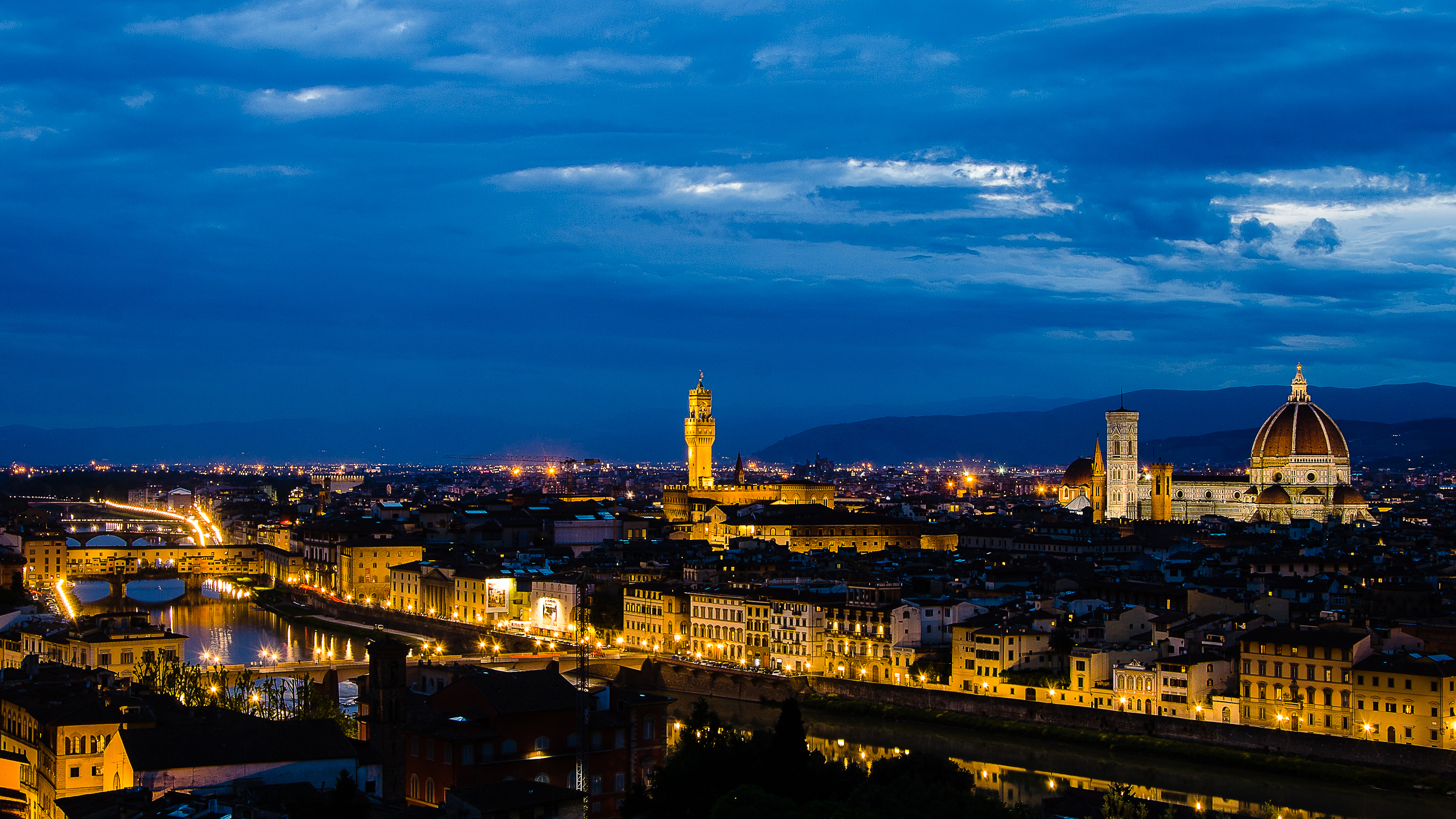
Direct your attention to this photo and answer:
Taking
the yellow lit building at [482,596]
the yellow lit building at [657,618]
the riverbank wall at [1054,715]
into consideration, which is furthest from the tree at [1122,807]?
the yellow lit building at [482,596]

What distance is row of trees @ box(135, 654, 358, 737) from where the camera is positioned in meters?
25.0

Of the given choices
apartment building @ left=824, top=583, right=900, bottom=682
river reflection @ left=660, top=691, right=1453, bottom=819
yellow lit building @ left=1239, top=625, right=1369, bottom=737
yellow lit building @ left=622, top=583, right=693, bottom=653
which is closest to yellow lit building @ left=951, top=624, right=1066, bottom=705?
river reflection @ left=660, top=691, right=1453, bottom=819

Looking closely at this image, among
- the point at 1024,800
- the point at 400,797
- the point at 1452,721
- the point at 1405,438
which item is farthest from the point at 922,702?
the point at 1405,438

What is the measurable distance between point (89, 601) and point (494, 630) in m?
16.5

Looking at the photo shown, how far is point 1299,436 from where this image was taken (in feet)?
230

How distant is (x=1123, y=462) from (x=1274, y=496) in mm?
6810

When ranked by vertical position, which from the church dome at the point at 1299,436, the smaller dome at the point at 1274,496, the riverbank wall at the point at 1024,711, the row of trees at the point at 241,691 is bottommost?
the riverbank wall at the point at 1024,711

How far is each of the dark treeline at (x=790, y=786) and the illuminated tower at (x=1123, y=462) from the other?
5318cm

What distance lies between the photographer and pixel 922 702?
29.9m

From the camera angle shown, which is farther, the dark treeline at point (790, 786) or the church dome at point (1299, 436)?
the church dome at point (1299, 436)

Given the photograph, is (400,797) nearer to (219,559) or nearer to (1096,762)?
(1096,762)

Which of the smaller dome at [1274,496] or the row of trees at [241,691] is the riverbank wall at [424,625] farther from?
the smaller dome at [1274,496]

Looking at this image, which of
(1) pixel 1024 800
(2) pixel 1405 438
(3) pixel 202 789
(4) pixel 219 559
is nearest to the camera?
(3) pixel 202 789

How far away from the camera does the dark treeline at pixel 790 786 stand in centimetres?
1675
